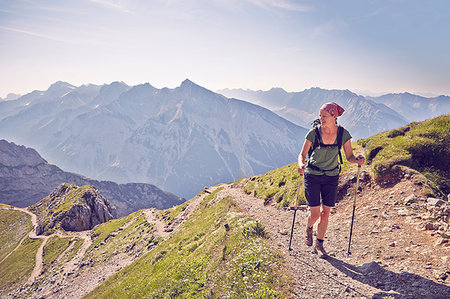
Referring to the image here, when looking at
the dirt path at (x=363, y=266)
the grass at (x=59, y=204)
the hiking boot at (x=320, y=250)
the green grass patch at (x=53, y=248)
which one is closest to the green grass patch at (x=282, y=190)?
the dirt path at (x=363, y=266)

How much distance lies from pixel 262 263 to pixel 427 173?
43.6 ft

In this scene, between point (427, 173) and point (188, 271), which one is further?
point (427, 173)

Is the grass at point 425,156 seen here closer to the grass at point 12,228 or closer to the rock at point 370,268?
the rock at point 370,268

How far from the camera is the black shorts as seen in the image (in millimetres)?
9477

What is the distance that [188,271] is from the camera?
12.0 metres

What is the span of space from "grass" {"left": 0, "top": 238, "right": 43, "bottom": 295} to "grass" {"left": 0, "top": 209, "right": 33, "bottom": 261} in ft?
34.8

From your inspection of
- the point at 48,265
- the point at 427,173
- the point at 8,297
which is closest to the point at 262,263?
the point at 427,173

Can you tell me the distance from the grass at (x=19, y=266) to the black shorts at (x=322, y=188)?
99.0m

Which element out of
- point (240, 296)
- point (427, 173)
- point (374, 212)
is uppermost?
point (427, 173)

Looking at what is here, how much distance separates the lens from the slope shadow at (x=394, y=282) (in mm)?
6785

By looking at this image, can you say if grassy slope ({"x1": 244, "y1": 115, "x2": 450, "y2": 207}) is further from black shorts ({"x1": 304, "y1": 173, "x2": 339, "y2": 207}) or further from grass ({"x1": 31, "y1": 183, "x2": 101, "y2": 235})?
grass ({"x1": 31, "y1": 183, "x2": 101, "y2": 235})

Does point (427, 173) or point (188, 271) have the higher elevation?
point (427, 173)

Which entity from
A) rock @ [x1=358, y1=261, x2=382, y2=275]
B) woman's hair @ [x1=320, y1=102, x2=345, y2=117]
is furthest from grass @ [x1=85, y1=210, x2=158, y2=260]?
woman's hair @ [x1=320, y1=102, x2=345, y2=117]

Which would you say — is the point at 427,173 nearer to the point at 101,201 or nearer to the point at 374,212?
the point at 374,212
